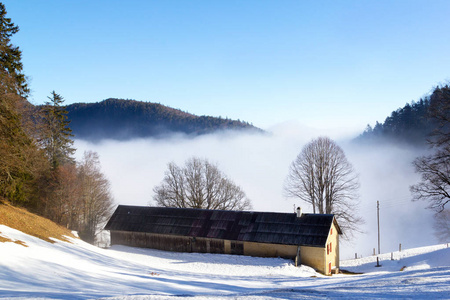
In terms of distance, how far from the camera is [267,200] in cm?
10638

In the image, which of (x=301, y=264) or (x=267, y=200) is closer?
(x=301, y=264)

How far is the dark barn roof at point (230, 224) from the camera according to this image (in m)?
30.8

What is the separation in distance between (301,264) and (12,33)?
34308 millimetres

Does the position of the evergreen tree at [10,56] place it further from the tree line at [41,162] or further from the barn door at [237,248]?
the barn door at [237,248]

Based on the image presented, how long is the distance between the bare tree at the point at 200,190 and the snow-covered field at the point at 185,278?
15990 millimetres

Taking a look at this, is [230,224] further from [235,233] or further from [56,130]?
[56,130]

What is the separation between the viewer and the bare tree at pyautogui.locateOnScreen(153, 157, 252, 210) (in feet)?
163

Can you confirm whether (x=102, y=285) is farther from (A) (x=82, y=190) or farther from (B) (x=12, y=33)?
(A) (x=82, y=190)

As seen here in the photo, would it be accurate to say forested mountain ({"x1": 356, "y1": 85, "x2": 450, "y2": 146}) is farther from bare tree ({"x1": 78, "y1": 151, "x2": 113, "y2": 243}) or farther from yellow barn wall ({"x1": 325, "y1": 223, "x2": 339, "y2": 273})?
bare tree ({"x1": 78, "y1": 151, "x2": 113, "y2": 243})

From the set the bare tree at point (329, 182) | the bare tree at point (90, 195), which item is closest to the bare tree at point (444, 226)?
the bare tree at point (329, 182)

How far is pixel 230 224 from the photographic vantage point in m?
34.6

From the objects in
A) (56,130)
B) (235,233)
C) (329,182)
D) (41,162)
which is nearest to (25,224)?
(41,162)

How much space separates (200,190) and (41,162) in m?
23.1

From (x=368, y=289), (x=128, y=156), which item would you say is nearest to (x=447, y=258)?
(x=368, y=289)
